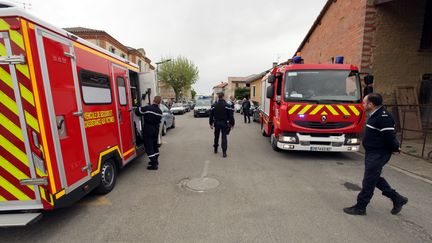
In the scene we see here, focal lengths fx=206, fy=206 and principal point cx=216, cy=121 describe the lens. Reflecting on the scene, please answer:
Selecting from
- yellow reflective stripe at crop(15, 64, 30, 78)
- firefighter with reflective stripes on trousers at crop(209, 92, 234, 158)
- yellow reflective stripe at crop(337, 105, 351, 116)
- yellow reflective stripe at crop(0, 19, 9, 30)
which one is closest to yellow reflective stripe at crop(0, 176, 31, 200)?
yellow reflective stripe at crop(15, 64, 30, 78)

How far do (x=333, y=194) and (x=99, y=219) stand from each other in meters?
4.05

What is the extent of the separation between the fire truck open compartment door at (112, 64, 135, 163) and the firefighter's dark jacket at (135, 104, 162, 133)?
0.30m

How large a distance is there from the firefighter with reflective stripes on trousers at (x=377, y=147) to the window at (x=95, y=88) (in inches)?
174

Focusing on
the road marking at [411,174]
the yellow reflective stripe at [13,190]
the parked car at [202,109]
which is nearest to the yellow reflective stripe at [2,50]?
the yellow reflective stripe at [13,190]

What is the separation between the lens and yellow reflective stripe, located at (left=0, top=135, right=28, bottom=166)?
8.38ft

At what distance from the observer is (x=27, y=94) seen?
243 centimetres

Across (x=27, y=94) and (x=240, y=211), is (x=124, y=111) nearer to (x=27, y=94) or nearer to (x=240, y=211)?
(x=27, y=94)

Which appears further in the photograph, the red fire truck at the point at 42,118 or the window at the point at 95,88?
the window at the point at 95,88

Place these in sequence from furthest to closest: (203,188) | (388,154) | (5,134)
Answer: (203,188) < (388,154) < (5,134)

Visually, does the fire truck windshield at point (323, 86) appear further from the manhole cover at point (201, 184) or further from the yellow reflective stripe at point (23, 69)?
the yellow reflective stripe at point (23, 69)

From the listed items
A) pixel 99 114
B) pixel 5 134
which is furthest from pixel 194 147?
pixel 5 134

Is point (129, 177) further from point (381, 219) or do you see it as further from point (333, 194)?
point (381, 219)

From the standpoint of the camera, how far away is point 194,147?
761 centimetres

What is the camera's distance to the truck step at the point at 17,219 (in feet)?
7.93
